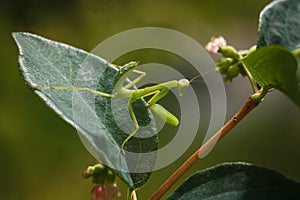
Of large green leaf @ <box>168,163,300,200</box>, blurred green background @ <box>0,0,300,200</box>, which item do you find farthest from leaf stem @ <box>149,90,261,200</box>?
blurred green background @ <box>0,0,300,200</box>

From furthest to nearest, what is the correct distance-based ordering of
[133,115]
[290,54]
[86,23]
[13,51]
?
[86,23], [13,51], [133,115], [290,54]

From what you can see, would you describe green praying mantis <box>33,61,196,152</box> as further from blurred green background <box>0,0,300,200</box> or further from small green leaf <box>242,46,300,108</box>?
blurred green background <box>0,0,300,200</box>

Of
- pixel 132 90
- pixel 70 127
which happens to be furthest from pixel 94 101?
pixel 70 127

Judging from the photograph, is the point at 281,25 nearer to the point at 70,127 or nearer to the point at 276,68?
the point at 276,68

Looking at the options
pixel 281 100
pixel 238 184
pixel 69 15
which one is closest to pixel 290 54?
pixel 238 184

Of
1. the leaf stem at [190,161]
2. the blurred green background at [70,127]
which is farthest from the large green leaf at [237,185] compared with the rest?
the blurred green background at [70,127]

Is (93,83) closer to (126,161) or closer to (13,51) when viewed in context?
(126,161)

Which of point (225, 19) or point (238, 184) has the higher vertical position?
point (238, 184)
